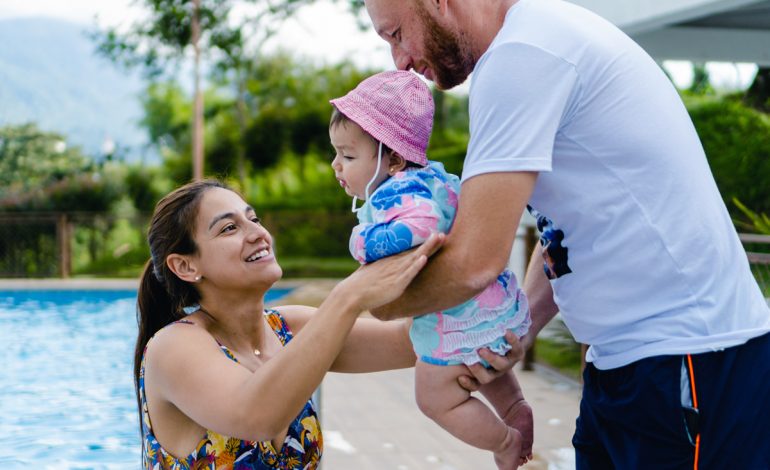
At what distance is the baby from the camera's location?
1.93 metres

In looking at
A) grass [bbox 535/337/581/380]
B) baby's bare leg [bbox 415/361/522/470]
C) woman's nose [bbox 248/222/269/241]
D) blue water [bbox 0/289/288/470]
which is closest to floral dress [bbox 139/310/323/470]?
woman's nose [bbox 248/222/269/241]

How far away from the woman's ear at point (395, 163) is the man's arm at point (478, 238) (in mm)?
418

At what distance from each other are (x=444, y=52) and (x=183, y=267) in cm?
100

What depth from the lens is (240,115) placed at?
87.9 ft

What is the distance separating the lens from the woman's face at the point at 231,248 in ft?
7.39

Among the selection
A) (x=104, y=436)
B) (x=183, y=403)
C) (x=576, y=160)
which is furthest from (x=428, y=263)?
(x=104, y=436)

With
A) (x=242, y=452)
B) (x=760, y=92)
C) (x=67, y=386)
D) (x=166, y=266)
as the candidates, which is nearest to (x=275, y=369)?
(x=242, y=452)

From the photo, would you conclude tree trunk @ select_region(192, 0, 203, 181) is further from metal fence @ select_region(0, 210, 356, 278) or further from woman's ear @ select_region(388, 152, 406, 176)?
woman's ear @ select_region(388, 152, 406, 176)

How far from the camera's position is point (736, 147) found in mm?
12359

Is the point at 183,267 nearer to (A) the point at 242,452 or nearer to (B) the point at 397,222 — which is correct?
(A) the point at 242,452

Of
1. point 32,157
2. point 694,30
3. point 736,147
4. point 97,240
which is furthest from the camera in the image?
point 32,157

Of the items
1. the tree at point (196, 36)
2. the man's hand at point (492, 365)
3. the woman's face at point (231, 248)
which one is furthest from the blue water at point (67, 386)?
the tree at point (196, 36)

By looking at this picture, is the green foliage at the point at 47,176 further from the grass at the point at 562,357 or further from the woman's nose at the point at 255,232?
the woman's nose at the point at 255,232

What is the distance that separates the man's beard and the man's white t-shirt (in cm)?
15
